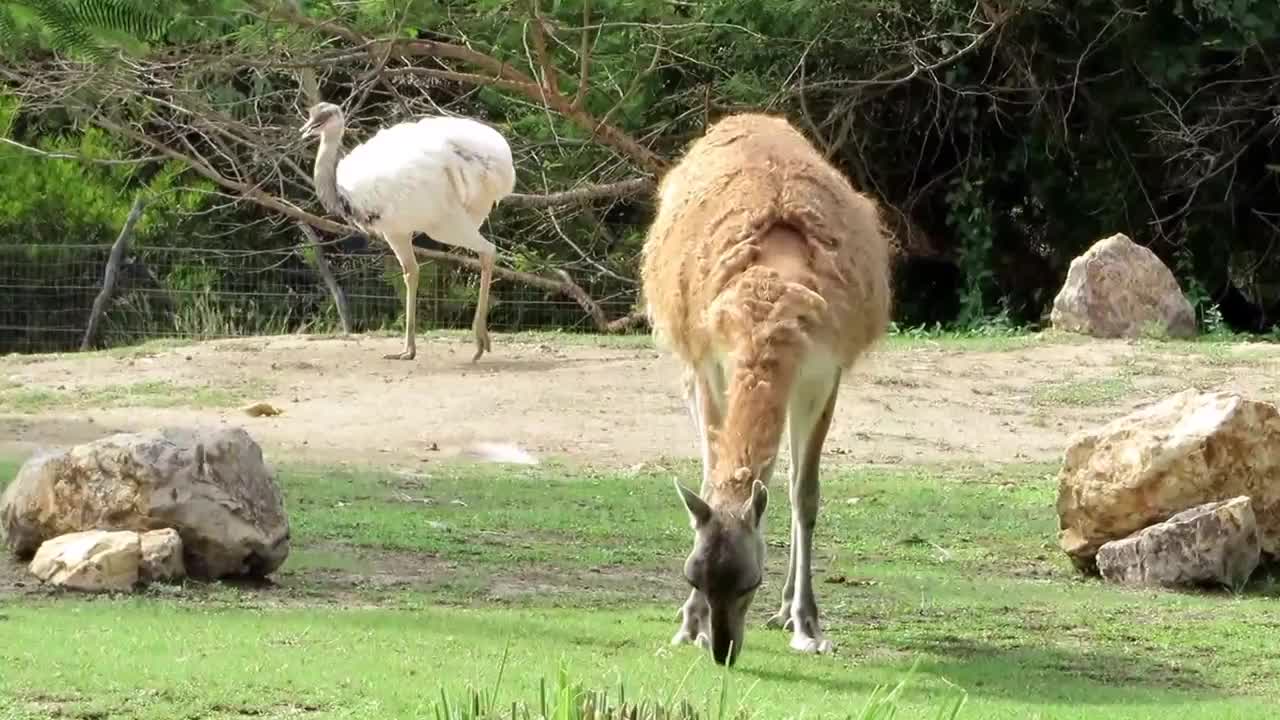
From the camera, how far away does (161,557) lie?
7.05 meters

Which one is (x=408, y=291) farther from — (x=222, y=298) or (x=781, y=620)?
(x=781, y=620)

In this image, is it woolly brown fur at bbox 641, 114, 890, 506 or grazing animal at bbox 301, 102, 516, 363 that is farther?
grazing animal at bbox 301, 102, 516, 363

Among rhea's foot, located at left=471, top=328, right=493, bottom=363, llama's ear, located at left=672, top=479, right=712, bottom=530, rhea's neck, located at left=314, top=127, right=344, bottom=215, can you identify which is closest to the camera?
llama's ear, located at left=672, top=479, right=712, bottom=530

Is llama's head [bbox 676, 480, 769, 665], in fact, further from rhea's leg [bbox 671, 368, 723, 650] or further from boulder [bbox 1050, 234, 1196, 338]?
boulder [bbox 1050, 234, 1196, 338]

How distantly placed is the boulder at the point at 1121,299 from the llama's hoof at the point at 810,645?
9486 millimetres

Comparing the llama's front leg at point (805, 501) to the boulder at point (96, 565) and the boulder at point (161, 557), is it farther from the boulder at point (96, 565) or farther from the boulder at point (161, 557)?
the boulder at point (96, 565)

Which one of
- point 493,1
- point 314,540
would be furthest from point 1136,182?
point 314,540

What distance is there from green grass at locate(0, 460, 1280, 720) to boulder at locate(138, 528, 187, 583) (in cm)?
10

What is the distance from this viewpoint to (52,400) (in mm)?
13156

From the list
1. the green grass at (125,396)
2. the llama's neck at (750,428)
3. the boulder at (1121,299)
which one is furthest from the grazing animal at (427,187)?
the llama's neck at (750,428)

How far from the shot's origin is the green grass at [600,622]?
547 cm

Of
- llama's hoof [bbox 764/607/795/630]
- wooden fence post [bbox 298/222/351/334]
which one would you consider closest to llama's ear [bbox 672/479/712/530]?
llama's hoof [bbox 764/607/795/630]

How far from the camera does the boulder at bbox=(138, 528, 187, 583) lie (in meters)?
7.04

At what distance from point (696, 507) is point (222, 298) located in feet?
48.5
